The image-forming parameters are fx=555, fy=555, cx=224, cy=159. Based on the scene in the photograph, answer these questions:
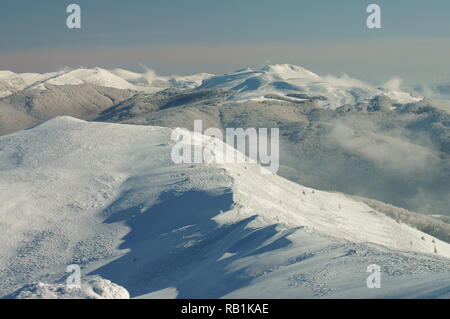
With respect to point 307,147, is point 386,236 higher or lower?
higher

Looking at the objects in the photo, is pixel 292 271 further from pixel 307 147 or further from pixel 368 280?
pixel 307 147

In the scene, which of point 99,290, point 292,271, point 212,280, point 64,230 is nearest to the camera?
point 99,290

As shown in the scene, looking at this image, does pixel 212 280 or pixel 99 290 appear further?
pixel 212 280

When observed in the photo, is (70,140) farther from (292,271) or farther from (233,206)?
(292,271)
